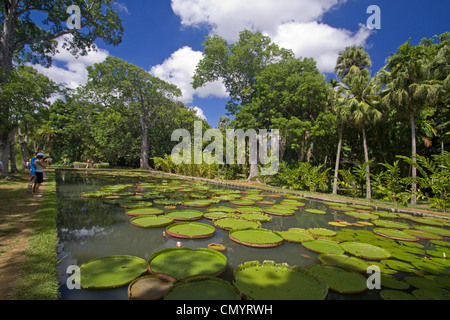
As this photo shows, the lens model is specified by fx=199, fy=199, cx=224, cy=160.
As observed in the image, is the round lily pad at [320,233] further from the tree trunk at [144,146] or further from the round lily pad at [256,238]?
the tree trunk at [144,146]

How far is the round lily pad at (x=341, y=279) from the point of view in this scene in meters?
2.40

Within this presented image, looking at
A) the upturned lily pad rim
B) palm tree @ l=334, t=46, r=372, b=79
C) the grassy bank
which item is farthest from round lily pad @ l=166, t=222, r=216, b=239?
palm tree @ l=334, t=46, r=372, b=79

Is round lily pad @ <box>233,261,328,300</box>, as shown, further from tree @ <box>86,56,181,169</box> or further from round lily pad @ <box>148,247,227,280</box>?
tree @ <box>86,56,181,169</box>

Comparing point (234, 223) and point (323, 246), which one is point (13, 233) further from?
point (323, 246)

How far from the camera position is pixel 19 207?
5.17m

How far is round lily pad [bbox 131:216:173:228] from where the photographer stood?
4.55 metres

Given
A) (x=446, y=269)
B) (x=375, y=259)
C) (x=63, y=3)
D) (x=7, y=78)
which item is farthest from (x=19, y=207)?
(x=63, y=3)

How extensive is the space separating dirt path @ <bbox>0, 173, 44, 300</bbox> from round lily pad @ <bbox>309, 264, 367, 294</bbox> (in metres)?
3.43

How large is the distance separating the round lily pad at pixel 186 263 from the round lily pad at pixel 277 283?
0.36m

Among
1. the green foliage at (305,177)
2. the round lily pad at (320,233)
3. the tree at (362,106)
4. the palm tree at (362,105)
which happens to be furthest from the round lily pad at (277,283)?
the palm tree at (362,105)

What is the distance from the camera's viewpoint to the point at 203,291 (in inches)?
86.4

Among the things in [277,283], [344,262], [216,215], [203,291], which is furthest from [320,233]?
[203,291]
